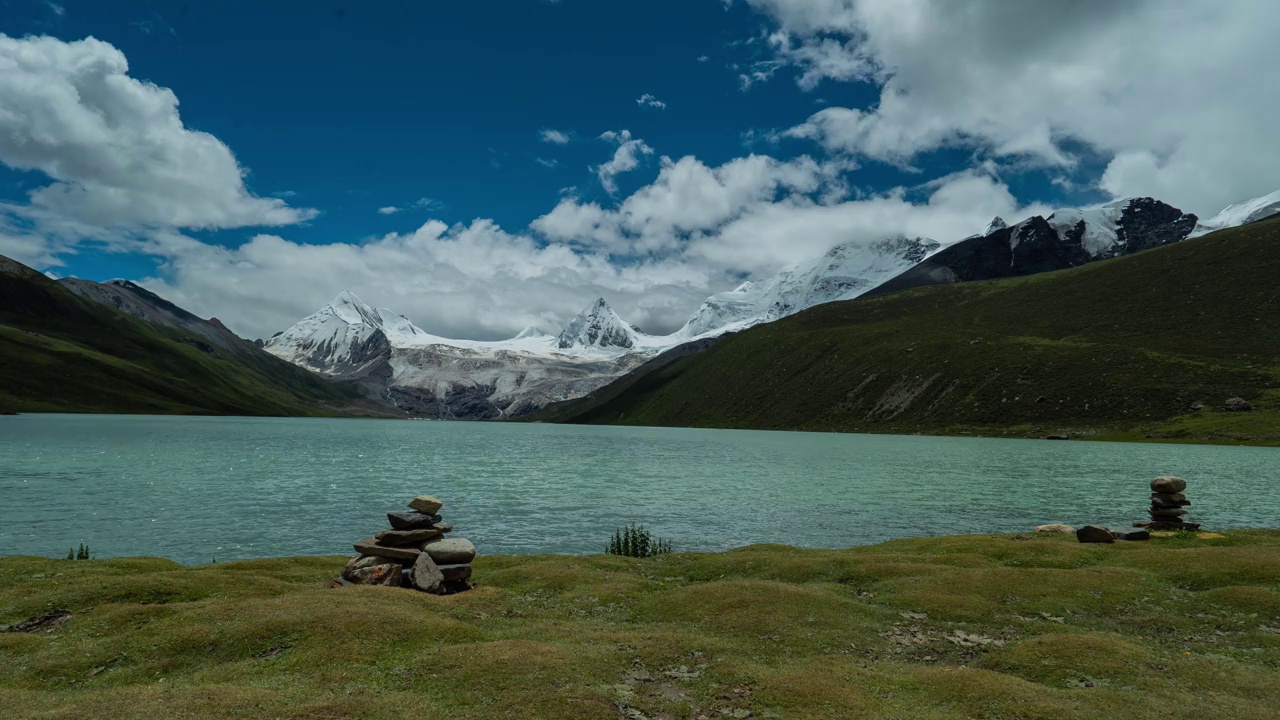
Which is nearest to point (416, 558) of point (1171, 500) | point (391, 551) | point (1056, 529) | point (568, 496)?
point (391, 551)

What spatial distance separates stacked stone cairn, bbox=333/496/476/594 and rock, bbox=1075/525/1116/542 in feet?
120

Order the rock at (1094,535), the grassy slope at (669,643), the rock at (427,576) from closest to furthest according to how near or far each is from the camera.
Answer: the grassy slope at (669,643), the rock at (427,576), the rock at (1094,535)

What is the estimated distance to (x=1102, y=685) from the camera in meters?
18.8

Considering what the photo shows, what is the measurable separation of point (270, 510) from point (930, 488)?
3066 inches

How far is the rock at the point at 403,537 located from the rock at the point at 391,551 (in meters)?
0.27

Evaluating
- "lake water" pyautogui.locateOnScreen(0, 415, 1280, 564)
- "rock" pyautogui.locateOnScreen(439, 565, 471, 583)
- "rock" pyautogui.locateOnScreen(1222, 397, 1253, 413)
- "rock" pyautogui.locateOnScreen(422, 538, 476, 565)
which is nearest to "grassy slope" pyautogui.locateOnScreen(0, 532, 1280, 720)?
"rock" pyautogui.locateOnScreen(439, 565, 471, 583)

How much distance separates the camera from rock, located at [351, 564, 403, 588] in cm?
3194

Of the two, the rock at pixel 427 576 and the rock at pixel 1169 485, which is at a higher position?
the rock at pixel 1169 485

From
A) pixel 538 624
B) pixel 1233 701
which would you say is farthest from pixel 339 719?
pixel 1233 701

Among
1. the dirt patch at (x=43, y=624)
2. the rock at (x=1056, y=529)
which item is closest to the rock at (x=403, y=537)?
the dirt patch at (x=43, y=624)

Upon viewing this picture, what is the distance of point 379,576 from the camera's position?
32.1 meters

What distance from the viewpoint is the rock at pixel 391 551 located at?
33156mm

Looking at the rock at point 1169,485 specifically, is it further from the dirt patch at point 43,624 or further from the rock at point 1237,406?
the rock at point 1237,406

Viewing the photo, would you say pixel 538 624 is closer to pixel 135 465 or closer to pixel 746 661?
pixel 746 661
